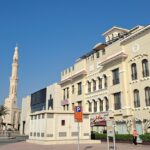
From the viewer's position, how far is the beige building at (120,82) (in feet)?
101

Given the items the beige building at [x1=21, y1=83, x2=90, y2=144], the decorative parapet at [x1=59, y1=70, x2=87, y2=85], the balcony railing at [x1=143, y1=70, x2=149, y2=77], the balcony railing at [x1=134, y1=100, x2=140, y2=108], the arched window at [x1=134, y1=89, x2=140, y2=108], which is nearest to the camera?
the beige building at [x1=21, y1=83, x2=90, y2=144]

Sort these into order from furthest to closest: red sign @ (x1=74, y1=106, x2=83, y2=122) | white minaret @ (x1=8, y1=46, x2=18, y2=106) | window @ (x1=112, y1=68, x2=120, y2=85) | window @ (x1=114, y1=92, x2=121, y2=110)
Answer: white minaret @ (x1=8, y1=46, x2=18, y2=106) < window @ (x1=112, y1=68, x2=120, y2=85) < window @ (x1=114, y1=92, x2=121, y2=110) < red sign @ (x1=74, y1=106, x2=83, y2=122)

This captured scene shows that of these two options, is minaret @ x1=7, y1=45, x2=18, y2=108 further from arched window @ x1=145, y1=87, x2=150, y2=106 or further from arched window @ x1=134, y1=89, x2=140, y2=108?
arched window @ x1=145, y1=87, x2=150, y2=106

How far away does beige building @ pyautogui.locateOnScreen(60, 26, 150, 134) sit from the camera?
3092cm

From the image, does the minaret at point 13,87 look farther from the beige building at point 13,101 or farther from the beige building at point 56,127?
the beige building at point 56,127

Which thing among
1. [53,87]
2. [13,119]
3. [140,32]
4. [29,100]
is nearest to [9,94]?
[13,119]

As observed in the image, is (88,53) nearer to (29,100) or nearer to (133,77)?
(133,77)

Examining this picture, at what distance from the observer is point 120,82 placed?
34.0 m

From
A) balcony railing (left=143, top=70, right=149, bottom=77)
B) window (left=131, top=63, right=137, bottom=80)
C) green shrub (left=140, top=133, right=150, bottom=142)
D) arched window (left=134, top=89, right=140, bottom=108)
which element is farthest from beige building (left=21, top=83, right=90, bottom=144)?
balcony railing (left=143, top=70, right=149, bottom=77)

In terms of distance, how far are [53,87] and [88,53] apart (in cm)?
1264

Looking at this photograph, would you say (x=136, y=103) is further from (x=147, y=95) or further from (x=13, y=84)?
(x=13, y=84)

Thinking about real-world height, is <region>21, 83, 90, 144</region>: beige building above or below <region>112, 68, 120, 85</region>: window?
below

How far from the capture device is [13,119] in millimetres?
115562

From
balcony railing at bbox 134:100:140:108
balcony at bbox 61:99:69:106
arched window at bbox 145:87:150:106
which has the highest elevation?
balcony at bbox 61:99:69:106
